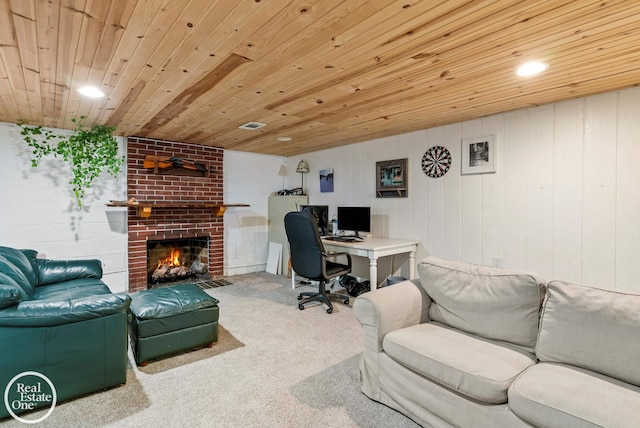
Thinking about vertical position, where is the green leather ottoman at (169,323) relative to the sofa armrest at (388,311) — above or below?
below

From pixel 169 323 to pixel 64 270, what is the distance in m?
1.56

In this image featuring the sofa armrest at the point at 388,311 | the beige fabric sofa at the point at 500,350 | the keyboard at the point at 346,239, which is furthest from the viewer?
the keyboard at the point at 346,239

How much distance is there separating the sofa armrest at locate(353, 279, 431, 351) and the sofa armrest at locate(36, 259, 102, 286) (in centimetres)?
283

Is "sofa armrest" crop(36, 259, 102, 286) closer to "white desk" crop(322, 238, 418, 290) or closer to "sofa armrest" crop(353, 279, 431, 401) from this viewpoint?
"white desk" crop(322, 238, 418, 290)

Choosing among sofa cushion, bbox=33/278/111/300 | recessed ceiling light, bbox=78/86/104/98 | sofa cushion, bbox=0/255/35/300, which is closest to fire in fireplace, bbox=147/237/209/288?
sofa cushion, bbox=33/278/111/300

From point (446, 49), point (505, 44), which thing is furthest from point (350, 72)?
point (505, 44)

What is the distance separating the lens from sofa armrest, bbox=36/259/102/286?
299cm

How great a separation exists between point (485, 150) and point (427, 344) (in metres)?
2.37

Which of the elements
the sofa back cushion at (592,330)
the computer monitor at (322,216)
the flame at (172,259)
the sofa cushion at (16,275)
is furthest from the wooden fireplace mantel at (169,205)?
the sofa back cushion at (592,330)

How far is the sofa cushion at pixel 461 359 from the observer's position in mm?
1419

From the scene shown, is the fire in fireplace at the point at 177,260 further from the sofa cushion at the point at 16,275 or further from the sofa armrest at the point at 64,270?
the sofa cushion at the point at 16,275

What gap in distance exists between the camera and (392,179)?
4125mm

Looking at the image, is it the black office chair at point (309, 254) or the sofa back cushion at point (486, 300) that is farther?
the black office chair at point (309, 254)

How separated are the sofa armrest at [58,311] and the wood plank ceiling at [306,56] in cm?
146
